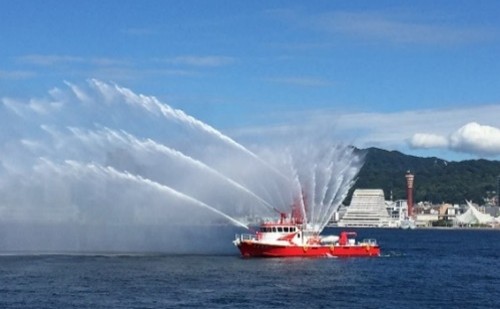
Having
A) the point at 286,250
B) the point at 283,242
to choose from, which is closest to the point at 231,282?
the point at 283,242

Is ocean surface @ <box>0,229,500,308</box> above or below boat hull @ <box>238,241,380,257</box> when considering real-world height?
below

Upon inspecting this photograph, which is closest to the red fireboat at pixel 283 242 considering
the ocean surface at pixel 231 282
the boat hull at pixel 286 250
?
the boat hull at pixel 286 250

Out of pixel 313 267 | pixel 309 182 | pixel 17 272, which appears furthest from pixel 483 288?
pixel 17 272

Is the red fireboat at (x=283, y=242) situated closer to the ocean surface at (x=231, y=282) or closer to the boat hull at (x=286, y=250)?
the boat hull at (x=286, y=250)

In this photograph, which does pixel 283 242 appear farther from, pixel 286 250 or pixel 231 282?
pixel 231 282

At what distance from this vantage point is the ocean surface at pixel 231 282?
194 feet

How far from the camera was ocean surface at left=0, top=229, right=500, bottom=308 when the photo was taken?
5925 cm

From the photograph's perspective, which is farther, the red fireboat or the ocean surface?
the red fireboat

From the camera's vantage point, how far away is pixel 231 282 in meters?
69.9

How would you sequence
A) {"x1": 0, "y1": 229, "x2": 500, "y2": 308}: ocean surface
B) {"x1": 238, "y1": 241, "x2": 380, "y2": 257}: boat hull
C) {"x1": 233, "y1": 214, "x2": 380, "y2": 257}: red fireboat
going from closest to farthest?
{"x1": 0, "y1": 229, "x2": 500, "y2": 308}: ocean surface < {"x1": 238, "y1": 241, "x2": 380, "y2": 257}: boat hull < {"x1": 233, "y1": 214, "x2": 380, "y2": 257}: red fireboat

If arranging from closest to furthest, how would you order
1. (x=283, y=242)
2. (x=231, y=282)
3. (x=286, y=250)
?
(x=231, y=282) < (x=283, y=242) < (x=286, y=250)

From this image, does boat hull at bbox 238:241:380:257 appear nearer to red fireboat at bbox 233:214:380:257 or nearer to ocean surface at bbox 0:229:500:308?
red fireboat at bbox 233:214:380:257

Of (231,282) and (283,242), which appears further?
(283,242)

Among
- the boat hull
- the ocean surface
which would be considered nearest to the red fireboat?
the boat hull
